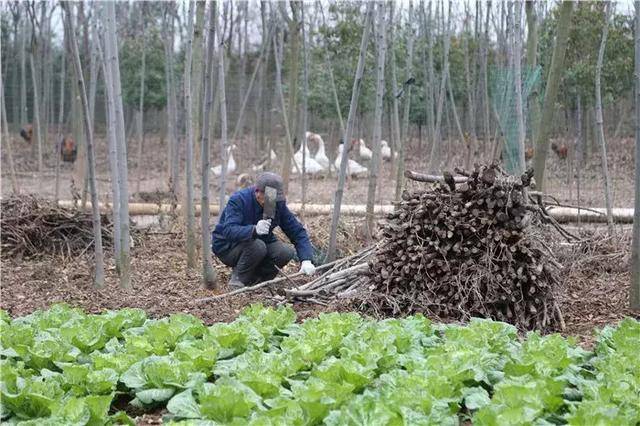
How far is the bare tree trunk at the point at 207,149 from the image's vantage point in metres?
5.31

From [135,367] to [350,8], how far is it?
519 inches

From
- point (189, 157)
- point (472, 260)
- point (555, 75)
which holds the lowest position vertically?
point (472, 260)

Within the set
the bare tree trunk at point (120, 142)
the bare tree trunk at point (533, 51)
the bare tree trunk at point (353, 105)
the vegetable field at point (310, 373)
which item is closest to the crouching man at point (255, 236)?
the bare tree trunk at point (353, 105)

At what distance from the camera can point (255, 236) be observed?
616cm

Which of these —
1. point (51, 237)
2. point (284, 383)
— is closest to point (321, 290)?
point (284, 383)

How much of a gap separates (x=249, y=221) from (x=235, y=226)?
19 cm

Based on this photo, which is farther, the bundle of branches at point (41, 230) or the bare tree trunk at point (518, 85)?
the bundle of branches at point (41, 230)

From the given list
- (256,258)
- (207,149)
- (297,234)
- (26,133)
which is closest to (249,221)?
(256,258)

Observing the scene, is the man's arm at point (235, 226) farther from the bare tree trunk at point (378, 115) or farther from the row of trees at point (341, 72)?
the bare tree trunk at point (378, 115)

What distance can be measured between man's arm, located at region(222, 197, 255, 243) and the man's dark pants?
127 millimetres

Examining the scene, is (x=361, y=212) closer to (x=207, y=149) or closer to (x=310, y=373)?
(x=207, y=149)

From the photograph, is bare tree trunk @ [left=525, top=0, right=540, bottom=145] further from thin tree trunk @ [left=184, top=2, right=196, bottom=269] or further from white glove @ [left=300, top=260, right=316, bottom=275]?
white glove @ [left=300, top=260, right=316, bottom=275]

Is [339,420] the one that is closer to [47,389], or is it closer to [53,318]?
[47,389]

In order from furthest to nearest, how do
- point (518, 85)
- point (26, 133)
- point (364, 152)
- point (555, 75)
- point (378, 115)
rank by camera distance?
1. point (26, 133)
2. point (364, 152)
3. point (555, 75)
4. point (378, 115)
5. point (518, 85)
